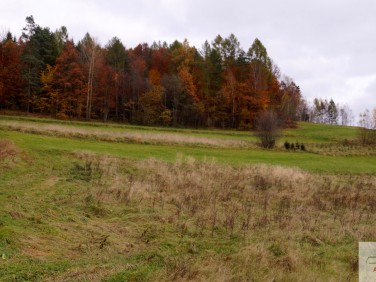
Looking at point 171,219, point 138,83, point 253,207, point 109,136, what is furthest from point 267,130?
point 138,83

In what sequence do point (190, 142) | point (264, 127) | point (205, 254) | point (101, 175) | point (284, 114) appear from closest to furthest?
point (205, 254) → point (101, 175) → point (190, 142) → point (264, 127) → point (284, 114)

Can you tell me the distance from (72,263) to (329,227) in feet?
25.1

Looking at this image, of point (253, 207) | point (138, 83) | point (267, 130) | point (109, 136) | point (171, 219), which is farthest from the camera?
point (138, 83)

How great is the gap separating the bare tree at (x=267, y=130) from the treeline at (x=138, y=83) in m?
11.7

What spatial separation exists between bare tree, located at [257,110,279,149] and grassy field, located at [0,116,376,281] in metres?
14.5

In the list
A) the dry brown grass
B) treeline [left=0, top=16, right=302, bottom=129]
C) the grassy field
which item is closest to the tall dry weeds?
the grassy field

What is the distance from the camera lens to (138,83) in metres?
55.6

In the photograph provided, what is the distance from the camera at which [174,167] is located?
18.0 m

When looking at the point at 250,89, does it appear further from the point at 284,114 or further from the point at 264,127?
the point at 264,127

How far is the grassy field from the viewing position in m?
6.55

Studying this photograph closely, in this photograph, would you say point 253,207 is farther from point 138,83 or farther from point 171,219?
point 138,83

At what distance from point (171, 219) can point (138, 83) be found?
47.3 m

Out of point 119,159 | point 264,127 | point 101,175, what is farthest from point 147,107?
point 101,175

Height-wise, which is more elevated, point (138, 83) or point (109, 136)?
point (138, 83)
